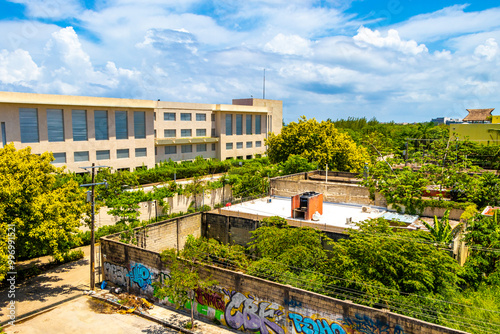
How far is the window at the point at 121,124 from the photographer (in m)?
47.9

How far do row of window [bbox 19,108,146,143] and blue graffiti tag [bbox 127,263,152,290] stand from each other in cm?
2583

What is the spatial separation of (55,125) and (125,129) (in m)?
8.92

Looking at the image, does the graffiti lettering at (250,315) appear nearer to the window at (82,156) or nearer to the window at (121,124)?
the window at (82,156)

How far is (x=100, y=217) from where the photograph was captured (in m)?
33.1

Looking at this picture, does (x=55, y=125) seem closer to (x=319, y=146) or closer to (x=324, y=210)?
(x=324, y=210)

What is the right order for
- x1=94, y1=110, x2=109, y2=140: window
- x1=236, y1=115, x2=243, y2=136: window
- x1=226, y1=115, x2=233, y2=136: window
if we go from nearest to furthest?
x1=94, y1=110, x2=109, y2=140: window
x1=226, y1=115, x2=233, y2=136: window
x1=236, y1=115, x2=243, y2=136: window

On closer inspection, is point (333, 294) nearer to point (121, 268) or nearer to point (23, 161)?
point (121, 268)

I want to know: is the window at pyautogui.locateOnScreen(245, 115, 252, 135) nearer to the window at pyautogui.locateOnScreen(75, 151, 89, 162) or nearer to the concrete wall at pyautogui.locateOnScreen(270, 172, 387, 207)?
the concrete wall at pyautogui.locateOnScreen(270, 172, 387, 207)

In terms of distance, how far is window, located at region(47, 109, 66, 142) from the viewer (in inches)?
1631

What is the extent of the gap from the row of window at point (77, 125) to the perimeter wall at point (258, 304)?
23473 mm

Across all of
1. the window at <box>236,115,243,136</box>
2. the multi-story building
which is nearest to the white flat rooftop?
the multi-story building

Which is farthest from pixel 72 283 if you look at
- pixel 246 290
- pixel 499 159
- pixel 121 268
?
pixel 499 159

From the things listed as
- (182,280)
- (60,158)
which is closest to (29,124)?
(60,158)

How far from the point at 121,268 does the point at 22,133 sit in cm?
2519
